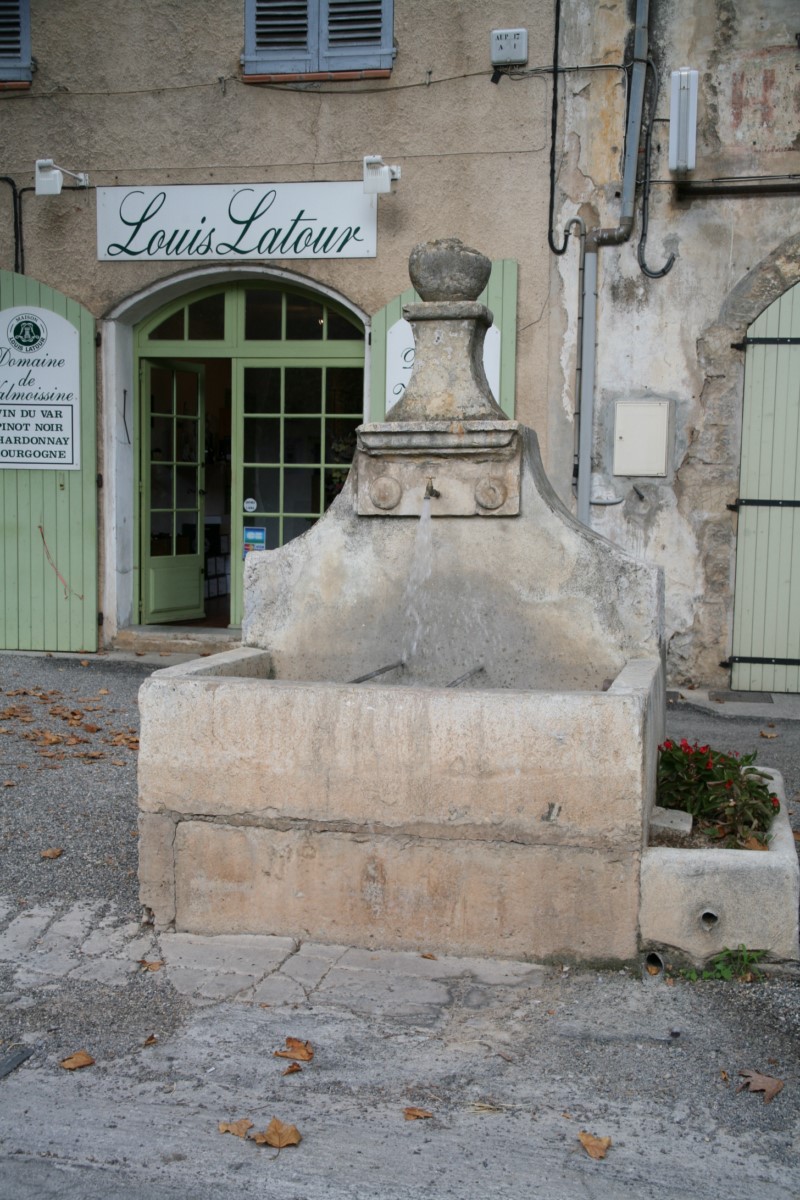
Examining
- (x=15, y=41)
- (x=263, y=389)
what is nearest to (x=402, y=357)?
(x=263, y=389)

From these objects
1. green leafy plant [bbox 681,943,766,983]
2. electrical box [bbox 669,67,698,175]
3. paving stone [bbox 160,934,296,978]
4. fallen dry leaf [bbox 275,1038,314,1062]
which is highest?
electrical box [bbox 669,67,698,175]

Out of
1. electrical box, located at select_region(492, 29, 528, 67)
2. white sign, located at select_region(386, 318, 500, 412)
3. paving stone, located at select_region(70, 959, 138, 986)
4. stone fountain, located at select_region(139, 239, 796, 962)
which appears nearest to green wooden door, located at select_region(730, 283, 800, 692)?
white sign, located at select_region(386, 318, 500, 412)

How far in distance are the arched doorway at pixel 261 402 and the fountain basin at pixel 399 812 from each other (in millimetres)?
5589

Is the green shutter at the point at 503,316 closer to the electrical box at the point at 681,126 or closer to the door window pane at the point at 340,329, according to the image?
the door window pane at the point at 340,329

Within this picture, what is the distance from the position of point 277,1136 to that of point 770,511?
6.41m

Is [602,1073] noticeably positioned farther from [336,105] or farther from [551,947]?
[336,105]

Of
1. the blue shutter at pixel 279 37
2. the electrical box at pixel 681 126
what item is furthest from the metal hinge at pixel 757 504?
the blue shutter at pixel 279 37

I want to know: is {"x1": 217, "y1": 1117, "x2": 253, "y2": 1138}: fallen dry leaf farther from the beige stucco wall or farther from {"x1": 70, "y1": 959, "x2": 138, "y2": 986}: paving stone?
the beige stucco wall

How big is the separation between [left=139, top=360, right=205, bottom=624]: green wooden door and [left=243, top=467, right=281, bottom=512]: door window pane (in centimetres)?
81

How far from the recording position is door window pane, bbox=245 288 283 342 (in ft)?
30.2

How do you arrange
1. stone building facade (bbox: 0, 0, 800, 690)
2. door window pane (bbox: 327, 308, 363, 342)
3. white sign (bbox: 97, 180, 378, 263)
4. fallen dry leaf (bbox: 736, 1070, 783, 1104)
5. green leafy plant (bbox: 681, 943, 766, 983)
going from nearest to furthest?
fallen dry leaf (bbox: 736, 1070, 783, 1104) < green leafy plant (bbox: 681, 943, 766, 983) < stone building facade (bbox: 0, 0, 800, 690) < white sign (bbox: 97, 180, 378, 263) < door window pane (bbox: 327, 308, 363, 342)

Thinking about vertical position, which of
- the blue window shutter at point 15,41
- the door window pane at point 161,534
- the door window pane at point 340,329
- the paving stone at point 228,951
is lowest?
the paving stone at point 228,951

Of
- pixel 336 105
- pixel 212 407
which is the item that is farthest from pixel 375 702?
pixel 212 407

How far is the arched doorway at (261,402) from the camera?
917 centimetres
